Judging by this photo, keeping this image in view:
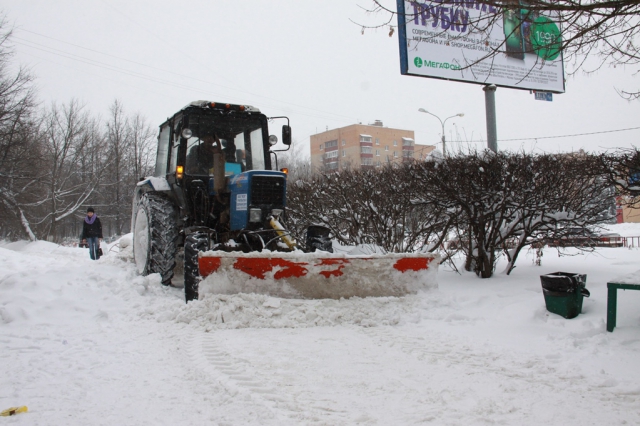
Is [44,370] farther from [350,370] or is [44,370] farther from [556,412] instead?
[556,412]

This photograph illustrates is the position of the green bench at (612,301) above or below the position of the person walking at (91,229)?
below

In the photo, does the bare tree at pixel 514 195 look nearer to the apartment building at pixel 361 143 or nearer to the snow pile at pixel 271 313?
the snow pile at pixel 271 313

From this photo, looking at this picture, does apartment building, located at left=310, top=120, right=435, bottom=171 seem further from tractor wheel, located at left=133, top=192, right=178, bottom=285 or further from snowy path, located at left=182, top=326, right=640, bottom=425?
snowy path, located at left=182, top=326, right=640, bottom=425

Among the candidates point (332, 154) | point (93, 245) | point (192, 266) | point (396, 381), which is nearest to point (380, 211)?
point (192, 266)

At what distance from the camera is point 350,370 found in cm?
335

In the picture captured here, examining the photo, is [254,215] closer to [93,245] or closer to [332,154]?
[93,245]

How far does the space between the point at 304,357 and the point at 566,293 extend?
248 cm

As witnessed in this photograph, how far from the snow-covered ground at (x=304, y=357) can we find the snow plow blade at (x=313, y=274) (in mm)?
172

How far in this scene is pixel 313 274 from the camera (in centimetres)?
505

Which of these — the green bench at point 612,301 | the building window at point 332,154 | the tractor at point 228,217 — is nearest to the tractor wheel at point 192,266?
the tractor at point 228,217

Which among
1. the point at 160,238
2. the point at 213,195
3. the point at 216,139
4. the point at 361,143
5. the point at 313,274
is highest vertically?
the point at 361,143

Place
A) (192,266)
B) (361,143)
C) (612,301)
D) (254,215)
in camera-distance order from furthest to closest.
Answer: (361,143), (254,215), (192,266), (612,301)

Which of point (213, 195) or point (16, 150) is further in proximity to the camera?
point (16, 150)

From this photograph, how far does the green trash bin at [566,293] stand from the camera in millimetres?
4422
